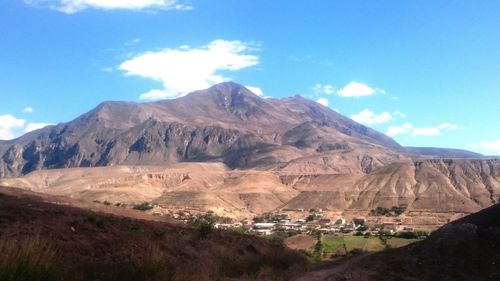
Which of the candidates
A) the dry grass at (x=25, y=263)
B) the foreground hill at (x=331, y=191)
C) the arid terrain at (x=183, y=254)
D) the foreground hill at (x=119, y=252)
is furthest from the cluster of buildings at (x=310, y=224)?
the dry grass at (x=25, y=263)

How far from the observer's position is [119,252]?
21172mm

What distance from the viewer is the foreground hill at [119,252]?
820 centimetres

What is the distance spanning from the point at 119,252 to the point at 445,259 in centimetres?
1221

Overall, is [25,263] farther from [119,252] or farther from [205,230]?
[205,230]

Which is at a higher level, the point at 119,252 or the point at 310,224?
the point at 119,252

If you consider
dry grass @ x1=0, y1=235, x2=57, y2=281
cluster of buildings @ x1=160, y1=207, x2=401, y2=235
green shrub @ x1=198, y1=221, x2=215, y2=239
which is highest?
dry grass @ x1=0, y1=235, x2=57, y2=281

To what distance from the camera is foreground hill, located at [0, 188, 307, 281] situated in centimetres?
820

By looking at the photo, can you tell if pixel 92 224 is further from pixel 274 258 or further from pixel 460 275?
pixel 460 275

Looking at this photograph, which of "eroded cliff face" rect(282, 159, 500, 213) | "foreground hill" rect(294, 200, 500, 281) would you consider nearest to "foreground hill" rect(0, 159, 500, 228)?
"eroded cliff face" rect(282, 159, 500, 213)

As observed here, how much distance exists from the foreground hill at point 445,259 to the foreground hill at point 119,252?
3452 mm

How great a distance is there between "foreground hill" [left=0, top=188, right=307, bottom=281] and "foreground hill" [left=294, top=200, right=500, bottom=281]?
3.45 meters

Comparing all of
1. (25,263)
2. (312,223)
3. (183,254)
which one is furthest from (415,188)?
(25,263)

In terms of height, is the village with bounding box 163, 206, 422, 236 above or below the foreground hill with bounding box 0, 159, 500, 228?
below

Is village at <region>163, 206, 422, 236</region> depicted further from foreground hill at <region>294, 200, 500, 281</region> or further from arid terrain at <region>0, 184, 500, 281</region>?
foreground hill at <region>294, 200, 500, 281</region>
